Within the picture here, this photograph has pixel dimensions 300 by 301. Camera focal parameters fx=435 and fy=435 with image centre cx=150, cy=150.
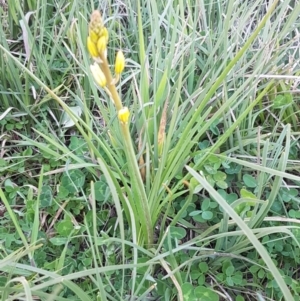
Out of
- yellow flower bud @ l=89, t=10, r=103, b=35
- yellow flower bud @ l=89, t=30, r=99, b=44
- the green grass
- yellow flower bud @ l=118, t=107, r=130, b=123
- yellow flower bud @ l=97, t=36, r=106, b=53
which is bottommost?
the green grass

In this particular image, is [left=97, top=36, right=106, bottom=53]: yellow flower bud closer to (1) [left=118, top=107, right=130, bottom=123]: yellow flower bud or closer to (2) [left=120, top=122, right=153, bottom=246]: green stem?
(1) [left=118, top=107, right=130, bottom=123]: yellow flower bud

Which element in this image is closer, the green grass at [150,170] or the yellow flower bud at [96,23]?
the yellow flower bud at [96,23]

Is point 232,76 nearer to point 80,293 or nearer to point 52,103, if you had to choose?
point 52,103

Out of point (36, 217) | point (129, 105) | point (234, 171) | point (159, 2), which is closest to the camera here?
point (36, 217)

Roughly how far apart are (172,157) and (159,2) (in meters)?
0.61

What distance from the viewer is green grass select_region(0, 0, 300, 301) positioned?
0.83m

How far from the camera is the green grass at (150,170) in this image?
83 cm

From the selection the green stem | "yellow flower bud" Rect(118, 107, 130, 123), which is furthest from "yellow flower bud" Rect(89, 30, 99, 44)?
the green stem

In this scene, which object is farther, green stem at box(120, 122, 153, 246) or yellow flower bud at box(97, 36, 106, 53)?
green stem at box(120, 122, 153, 246)

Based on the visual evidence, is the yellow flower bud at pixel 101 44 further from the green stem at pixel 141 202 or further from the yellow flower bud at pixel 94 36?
the green stem at pixel 141 202

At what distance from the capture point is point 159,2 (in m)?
1.28

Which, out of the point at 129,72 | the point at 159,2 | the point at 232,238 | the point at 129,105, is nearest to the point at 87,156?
the point at 129,105

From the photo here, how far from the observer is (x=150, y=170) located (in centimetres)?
97

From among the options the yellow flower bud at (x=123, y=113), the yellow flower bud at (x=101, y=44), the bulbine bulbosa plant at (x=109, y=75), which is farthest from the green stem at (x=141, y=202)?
the yellow flower bud at (x=101, y=44)
